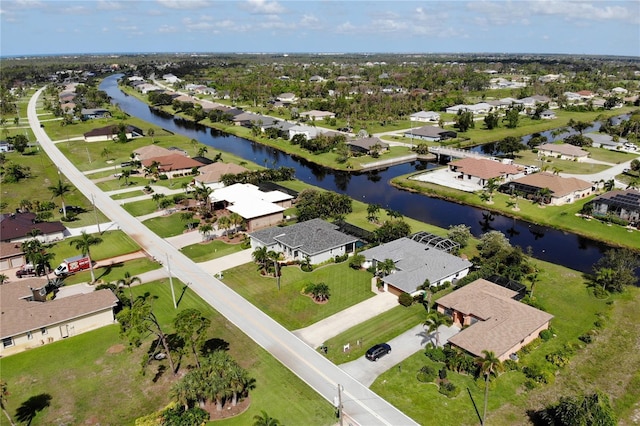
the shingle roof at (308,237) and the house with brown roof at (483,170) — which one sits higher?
the house with brown roof at (483,170)

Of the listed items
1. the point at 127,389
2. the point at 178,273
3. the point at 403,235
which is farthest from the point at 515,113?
the point at 127,389

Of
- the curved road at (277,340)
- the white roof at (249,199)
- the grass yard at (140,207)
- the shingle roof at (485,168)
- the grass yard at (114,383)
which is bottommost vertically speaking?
the grass yard at (114,383)

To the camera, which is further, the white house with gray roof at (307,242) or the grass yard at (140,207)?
the grass yard at (140,207)

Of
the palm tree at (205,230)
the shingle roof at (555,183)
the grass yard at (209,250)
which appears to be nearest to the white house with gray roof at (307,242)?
the grass yard at (209,250)

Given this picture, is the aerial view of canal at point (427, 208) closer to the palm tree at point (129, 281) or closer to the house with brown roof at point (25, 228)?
the palm tree at point (129, 281)

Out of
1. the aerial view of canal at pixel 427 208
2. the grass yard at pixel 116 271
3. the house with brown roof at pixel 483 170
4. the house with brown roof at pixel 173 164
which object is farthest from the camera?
the house with brown roof at pixel 173 164

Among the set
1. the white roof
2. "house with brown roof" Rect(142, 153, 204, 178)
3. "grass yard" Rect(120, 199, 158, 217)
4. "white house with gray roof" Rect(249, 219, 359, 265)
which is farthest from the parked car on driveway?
"house with brown roof" Rect(142, 153, 204, 178)

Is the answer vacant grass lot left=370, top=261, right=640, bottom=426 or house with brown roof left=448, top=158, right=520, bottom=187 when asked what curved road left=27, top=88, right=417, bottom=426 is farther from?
house with brown roof left=448, top=158, right=520, bottom=187
